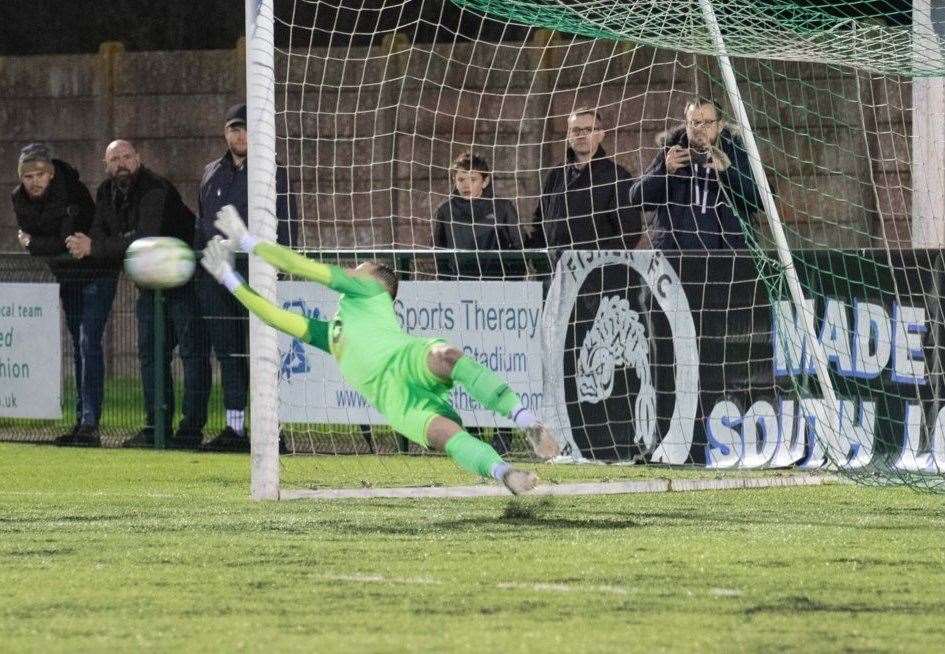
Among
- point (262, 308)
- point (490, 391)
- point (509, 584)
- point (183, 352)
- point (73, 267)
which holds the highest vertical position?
point (73, 267)

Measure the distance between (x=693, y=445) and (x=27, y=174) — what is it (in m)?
5.59

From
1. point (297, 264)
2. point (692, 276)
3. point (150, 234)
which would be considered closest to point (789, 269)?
point (692, 276)

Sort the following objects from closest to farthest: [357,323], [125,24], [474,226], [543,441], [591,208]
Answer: [543,441], [357,323], [591,208], [474,226], [125,24]

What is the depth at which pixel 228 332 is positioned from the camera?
1235 centimetres

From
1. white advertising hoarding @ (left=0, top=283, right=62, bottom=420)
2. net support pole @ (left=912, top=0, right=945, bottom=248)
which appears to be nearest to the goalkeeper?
net support pole @ (left=912, top=0, right=945, bottom=248)

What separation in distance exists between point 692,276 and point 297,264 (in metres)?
3.52

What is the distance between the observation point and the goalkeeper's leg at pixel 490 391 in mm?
7523

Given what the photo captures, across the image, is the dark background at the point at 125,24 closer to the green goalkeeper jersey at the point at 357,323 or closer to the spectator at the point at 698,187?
the spectator at the point at 698,187

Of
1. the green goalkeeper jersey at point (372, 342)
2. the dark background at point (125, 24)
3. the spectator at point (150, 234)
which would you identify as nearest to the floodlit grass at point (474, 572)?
the green goalkeeper jersey at point (372, 342)

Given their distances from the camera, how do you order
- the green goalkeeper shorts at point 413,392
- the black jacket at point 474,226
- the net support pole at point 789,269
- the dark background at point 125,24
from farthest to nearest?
the dark background at point 125,24 < the black jacket at point 474,226 < the net support pole at point 789,269 < the green goalkeeper shorts at point 413,392

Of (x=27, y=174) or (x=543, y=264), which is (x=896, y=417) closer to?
(x=543, y=264)

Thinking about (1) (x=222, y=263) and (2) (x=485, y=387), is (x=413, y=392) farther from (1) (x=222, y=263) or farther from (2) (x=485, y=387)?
(1) (x=222, y=263)

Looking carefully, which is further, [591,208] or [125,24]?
[125,24]

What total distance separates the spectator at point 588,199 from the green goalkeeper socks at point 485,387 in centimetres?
349
